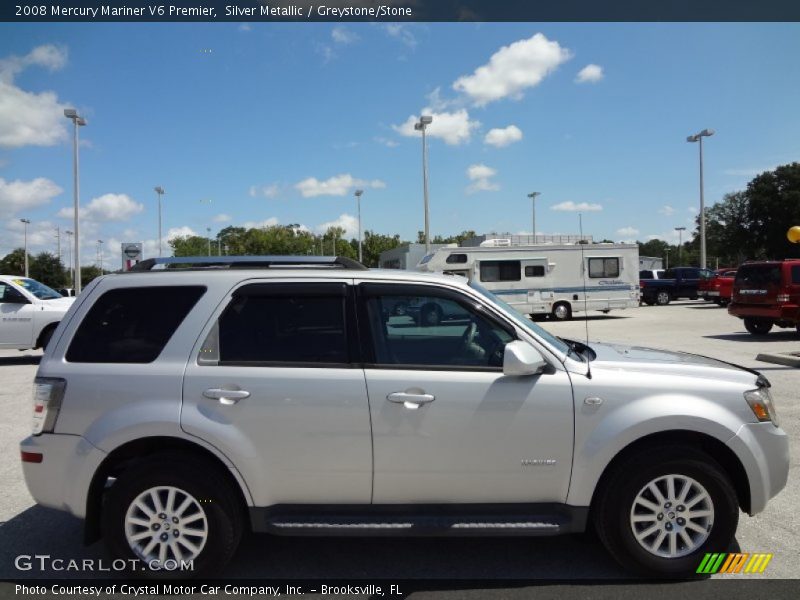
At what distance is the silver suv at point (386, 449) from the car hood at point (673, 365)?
0.06 metres

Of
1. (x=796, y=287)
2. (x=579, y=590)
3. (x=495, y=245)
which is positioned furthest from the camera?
(x=495, y=245)

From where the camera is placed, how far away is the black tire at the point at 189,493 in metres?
3.47

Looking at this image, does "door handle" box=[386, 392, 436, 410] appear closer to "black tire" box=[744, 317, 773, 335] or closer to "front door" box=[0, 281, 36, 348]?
"front door" box=[0, 281, 36, 348]

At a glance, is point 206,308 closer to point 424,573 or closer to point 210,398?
point 210,398

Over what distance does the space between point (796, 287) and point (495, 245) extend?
36.4 feet

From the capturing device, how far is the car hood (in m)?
3.66

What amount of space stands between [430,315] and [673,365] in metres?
1.55

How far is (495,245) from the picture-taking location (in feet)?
78.3

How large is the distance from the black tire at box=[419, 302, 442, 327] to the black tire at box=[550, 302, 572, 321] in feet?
67.2

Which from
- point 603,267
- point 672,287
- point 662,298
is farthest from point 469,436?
point 672,287

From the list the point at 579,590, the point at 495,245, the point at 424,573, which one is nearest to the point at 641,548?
the point at 579,590

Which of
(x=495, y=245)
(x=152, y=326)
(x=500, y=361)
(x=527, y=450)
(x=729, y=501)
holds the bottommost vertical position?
(x=729, y=501)

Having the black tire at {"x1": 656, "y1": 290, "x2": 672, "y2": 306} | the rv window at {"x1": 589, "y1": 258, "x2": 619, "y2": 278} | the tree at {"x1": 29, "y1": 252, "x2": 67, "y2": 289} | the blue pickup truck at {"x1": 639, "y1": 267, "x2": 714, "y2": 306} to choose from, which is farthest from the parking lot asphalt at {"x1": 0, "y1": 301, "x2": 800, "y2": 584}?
the tree at {"x1": 29, "y1": 252, "x2": 67, "y2": 289}

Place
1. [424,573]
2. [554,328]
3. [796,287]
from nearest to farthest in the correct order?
[424,573]
[796,287]
[554,328]
